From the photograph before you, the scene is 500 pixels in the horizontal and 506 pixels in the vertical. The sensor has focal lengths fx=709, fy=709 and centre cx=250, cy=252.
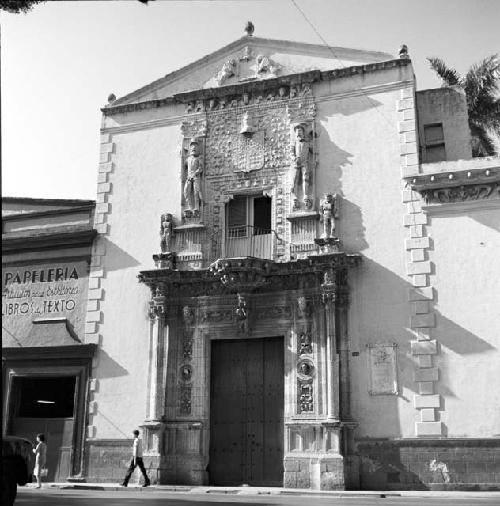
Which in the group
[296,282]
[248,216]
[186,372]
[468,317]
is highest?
[248,216]

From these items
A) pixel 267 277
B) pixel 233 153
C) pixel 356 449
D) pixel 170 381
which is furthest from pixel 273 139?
pixel 356 449

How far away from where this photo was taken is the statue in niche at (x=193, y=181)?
20094mm

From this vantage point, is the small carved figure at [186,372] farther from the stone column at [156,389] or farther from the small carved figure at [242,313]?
the small carved figure at [242,313]

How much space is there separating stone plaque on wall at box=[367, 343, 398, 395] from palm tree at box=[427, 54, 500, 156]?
41.0ft

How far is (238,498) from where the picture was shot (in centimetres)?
1462

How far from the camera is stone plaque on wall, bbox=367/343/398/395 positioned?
56.0 ft

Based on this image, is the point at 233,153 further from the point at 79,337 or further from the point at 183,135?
the point at 79,337

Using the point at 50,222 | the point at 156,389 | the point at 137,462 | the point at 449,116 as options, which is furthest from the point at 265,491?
the point at 449,116

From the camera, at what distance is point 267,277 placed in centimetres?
1861

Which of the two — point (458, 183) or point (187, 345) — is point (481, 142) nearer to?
point (458, 183)

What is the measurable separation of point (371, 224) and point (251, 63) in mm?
6340

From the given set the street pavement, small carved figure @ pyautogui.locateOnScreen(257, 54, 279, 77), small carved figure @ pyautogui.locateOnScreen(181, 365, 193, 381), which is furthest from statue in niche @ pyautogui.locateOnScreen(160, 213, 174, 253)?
the street pavement

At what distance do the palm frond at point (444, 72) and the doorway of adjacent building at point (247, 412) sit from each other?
47.8ft

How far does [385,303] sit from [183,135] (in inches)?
313
